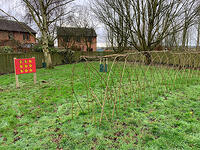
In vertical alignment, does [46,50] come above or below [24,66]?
above

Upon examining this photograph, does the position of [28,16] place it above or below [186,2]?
below

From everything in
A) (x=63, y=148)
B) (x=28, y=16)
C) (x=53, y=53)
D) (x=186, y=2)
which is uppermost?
(x=186, y=2)

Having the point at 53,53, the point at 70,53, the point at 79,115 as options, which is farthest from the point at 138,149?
the point at 70,53

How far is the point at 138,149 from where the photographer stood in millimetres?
1870

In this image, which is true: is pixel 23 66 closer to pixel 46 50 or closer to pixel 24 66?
pixel 24 66

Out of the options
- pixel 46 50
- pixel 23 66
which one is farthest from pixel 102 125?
pixel 46 50

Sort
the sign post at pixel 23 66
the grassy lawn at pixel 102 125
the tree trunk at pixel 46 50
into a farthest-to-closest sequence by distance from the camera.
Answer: the tree trunk at pixel 46 50 < the sign post at pixel 23 66 < the grassy lawn at pixel 102 125

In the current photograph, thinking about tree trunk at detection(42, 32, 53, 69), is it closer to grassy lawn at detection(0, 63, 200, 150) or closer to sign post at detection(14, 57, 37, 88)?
sign post at detection(14, 57, 37, 88)

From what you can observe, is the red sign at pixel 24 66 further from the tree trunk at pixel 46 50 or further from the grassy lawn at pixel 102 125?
the tree trunk at pixel 46 50

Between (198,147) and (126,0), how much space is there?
11.1 meters

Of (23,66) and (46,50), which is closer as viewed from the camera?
(23,66)

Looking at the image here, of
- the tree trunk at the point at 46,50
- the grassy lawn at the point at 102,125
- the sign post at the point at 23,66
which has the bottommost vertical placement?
the grassy lawn at the point at 102,125

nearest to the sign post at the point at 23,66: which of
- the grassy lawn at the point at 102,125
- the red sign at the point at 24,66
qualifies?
the red sign at the point at 24,66

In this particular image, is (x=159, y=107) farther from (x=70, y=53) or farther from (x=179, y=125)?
(x=70, y=53)
